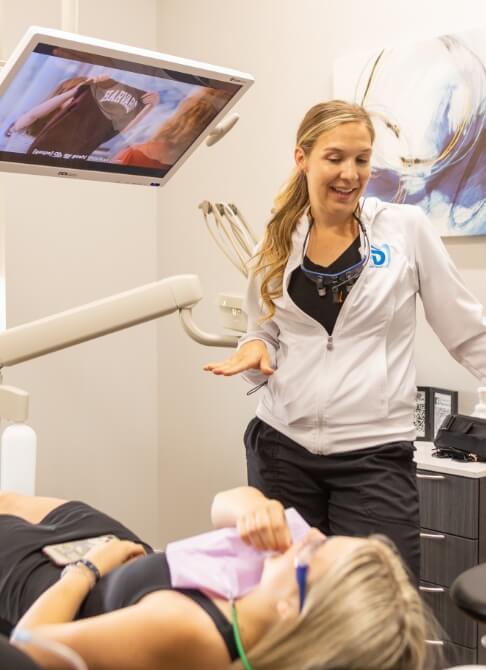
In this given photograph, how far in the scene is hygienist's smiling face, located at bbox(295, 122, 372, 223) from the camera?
178 cm

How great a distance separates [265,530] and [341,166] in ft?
2.56

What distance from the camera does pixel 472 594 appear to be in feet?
5.22

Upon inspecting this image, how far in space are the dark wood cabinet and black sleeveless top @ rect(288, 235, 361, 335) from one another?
2.52 ft

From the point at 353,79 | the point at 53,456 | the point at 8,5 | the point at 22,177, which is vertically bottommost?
the point at 53,456

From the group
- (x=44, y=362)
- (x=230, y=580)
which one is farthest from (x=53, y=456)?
(x=230, y=580)

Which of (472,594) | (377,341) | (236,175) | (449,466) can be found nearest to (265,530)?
(472,594)

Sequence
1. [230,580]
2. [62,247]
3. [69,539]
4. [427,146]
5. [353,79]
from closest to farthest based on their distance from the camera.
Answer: [230,580], [69,539], [427,146], [353,79], [62,247]

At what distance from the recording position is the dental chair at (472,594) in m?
A: 1.57

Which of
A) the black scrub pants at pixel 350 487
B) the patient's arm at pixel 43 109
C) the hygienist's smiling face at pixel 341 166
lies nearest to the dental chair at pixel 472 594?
the black scrub pants at pixel 350 487

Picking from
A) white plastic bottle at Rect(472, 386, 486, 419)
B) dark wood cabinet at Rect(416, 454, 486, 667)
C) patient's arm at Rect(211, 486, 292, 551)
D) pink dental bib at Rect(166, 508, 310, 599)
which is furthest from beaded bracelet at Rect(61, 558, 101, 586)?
white plastic bottle at Rect(472, 386, 486, 419)

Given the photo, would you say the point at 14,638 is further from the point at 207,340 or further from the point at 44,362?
the point at 44,362

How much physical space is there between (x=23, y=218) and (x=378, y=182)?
1.35m

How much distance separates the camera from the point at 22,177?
3383 mm

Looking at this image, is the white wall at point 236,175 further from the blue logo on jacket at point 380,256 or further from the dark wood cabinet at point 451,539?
the blue logo on jacket at point 380,256
